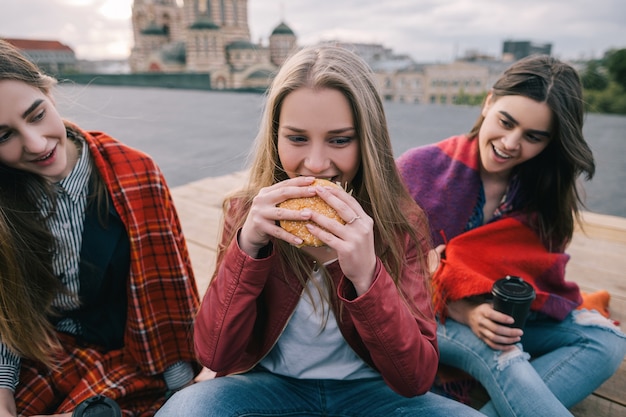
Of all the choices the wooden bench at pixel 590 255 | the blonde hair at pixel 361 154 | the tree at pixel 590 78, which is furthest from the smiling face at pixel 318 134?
the tree at pixel 590 78

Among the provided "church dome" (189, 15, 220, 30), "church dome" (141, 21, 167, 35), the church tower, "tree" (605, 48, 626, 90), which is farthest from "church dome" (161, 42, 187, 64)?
"tree" (605, 48, 626, 90)

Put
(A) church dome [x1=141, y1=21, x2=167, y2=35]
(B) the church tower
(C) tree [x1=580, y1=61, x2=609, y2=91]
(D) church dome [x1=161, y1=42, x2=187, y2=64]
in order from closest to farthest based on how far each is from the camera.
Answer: (C) tree [x1=580, y1=61, x2=609, y2=91]
(D) church dome [x1=161, y1=42, x2=187, y2=64]
(A) church dome [x1=141, y1=21, x2=167, y2=35]
(B) the church tower

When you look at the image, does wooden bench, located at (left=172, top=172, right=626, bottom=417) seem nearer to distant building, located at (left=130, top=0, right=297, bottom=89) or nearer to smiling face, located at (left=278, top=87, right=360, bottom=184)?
smiling face, located at (left=278, top=87, right=360, bottom=184)

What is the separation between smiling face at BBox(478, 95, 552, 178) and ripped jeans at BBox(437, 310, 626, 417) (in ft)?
2.10

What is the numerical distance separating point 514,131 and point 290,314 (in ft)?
3.59

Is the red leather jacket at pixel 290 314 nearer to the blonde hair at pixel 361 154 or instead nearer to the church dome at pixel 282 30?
the blonde hair at pixel 361 154

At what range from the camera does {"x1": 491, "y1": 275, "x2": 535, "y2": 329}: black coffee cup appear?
1259 millimetres

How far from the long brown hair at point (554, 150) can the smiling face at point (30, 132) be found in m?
A: 1.62

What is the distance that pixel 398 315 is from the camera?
3.37 feet

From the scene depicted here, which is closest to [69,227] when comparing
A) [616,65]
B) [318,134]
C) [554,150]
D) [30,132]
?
[30,132]

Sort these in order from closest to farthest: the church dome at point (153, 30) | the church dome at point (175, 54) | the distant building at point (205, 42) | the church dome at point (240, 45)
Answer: the distant building at point (205, 42), the church dome at point (240, 45), the church dome at point (175, 54), the church dome at point (153, 30)

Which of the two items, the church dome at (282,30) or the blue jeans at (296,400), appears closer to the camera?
the blue jeans at (296,400)

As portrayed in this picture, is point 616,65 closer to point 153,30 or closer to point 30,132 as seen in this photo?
point 30,132

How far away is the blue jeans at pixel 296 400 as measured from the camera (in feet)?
3.65
